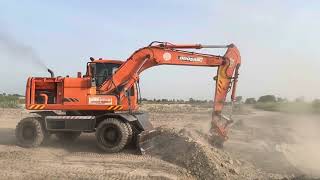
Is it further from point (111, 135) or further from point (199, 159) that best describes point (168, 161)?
point (111, 135)

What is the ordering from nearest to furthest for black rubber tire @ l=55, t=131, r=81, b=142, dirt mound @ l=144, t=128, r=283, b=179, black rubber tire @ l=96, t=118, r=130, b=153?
dirt mound @ l=144, t=128, r=283, b=179 → black rubber tire @ l=96, t=118, r=130, b=153 → black rubber tire @ l=55, t=131, r=81, b=142

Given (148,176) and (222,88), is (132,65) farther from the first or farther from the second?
(148,176)

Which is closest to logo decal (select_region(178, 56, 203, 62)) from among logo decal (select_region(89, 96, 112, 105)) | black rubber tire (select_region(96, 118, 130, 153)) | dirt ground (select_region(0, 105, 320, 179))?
dirt ground (select_region(0, 105, 320, 179))

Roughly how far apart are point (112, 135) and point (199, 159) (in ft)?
11.7

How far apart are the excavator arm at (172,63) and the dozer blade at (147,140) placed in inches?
68.7

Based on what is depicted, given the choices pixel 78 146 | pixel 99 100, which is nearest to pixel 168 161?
pixel 99 100

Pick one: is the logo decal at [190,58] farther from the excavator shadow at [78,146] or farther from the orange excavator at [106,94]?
the excavator shadow at [78,146]

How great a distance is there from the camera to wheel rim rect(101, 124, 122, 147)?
633 inches

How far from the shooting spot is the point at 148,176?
1277cm

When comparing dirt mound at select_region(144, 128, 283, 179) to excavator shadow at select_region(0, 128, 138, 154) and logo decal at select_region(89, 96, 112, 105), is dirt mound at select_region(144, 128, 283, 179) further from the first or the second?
logo decal at select_region(89, 96, 112, 105)

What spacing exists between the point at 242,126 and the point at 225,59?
429 inches

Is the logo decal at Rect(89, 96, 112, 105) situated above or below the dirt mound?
above

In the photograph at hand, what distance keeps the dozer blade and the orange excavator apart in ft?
0.29

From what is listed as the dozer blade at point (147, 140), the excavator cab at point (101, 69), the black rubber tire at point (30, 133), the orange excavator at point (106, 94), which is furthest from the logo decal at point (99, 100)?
the black rubber tire at point (30, 133)
